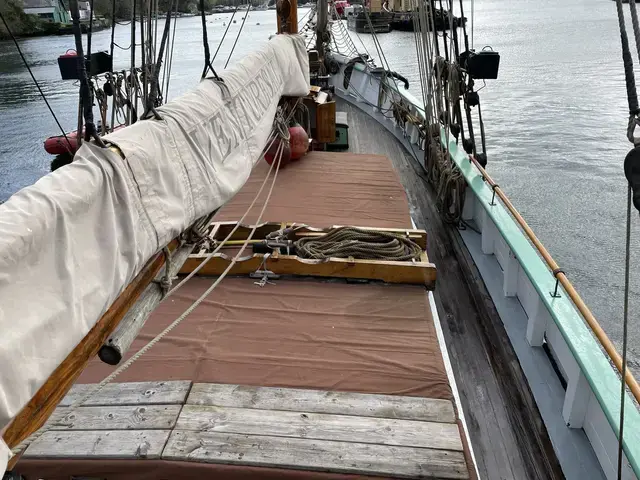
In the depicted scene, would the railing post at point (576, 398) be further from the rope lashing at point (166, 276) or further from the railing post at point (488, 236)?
the rope lashing at point (166, 276)

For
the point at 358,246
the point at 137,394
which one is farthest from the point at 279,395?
the point at 358,246

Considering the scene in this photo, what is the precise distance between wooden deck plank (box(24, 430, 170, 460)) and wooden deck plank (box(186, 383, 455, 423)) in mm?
272

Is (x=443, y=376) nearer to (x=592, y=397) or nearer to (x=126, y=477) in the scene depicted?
(x=592, y=397)

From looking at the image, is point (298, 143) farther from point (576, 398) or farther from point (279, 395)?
point (576, 398)

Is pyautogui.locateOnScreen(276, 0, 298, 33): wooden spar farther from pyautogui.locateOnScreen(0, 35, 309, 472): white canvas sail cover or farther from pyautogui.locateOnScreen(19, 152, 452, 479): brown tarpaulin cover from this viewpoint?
pyautogui.locateOnScreen(0, 35, 309, 472): white canvas sail cover

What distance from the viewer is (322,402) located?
2.36 meters

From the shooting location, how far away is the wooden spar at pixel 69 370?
1037mm

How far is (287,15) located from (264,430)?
461 centimetres

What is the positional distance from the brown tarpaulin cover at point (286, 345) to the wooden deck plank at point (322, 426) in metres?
0.21

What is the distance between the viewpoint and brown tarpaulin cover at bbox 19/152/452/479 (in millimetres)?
2430

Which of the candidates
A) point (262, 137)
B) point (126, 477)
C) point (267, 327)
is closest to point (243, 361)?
point (267, 327)

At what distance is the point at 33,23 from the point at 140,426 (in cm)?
5820

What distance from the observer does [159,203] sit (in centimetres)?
153

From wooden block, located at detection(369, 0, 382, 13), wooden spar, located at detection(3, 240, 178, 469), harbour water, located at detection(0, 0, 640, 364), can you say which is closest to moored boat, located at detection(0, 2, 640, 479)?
wooden spar, located at detection(3, 240, 178, 469)
